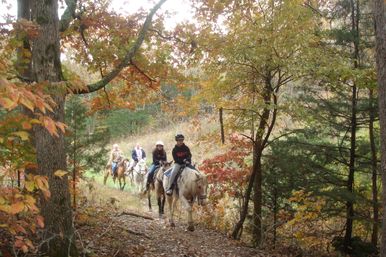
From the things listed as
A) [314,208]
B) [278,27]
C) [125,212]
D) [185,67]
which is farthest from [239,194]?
[278,27]

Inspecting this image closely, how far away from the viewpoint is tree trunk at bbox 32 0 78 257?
21.1 ft

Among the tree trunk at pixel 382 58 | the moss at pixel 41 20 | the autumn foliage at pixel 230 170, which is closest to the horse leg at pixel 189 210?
the autumn foliage at pixel 230 170

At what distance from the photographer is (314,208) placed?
11.5 meters

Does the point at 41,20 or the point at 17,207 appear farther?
the point at 41,20

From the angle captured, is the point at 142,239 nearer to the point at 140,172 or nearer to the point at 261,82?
the point at 261,82

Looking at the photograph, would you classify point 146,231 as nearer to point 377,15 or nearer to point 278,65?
point 278,65

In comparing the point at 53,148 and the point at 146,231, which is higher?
the point at 53,148

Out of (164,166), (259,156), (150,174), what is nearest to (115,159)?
(150,174)

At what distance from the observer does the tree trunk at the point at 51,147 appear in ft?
21.1

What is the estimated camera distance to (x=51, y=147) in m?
6.50

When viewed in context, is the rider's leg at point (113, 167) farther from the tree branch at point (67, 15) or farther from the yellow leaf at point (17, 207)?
the yellow leaf at point (17, 207)

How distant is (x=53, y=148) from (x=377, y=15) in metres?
6.01

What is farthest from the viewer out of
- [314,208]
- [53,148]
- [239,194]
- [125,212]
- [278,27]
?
[239,194]

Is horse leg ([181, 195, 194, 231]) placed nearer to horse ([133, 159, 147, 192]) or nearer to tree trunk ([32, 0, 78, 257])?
tree trunk ([32, 0, 78, 257])
